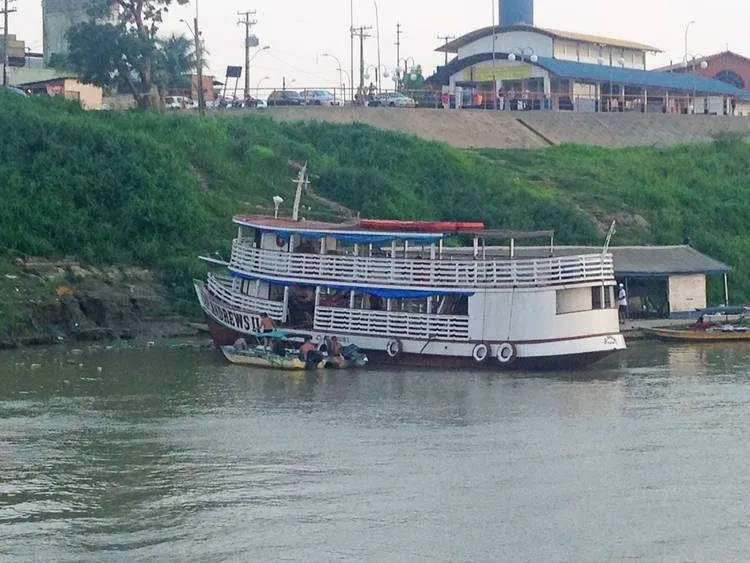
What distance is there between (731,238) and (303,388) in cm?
2496

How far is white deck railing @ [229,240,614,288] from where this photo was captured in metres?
33.9

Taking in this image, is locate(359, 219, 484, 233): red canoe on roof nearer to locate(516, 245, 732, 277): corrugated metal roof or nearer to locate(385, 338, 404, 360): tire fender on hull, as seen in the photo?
locate(385, 338, 404, 360): tire fender on hull

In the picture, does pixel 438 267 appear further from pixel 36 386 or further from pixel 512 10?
pixel 512 10

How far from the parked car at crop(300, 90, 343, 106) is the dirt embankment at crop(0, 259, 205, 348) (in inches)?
1048

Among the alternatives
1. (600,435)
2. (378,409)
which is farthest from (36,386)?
(600,435)

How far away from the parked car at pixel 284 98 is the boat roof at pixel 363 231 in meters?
29.8

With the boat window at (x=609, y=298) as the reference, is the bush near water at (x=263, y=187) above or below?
above

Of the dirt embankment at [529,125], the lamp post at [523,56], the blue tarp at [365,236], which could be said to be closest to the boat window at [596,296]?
the blue tarp at [365,236]

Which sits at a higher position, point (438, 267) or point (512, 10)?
point (512, 10)

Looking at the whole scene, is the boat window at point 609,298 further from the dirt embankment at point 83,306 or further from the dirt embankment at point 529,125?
the dirt embankment at point 529,125

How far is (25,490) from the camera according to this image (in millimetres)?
22484

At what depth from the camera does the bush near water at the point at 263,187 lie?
142 feet

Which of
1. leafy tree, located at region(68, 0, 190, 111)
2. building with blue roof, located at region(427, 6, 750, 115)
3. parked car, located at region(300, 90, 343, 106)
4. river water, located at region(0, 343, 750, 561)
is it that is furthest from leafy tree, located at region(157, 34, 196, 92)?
river water, located at region(0, 343, 750, 561)

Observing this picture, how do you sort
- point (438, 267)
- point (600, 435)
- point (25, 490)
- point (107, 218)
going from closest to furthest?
point (25, 490) → point (600, 435) → point (438, 267) → point (107, 218)
